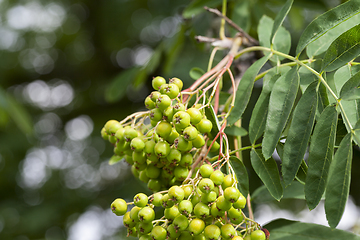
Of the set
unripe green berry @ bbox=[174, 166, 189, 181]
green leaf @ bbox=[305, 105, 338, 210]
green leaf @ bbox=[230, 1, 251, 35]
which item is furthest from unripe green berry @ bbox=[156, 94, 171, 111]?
green leaf @ bbox=[230, 1, 251, 35]

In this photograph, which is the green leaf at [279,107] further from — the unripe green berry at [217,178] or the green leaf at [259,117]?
the unripe green berry at [217,178]

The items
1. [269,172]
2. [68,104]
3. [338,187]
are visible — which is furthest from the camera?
[68,104]

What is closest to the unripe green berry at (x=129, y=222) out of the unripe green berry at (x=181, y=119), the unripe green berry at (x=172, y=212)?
the unripe green berry at (x=172, y=212)

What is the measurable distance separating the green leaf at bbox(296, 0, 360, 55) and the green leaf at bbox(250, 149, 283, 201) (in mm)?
404

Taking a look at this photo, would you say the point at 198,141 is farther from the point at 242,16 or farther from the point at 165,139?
the point at 242,16

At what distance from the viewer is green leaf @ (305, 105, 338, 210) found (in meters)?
0.79

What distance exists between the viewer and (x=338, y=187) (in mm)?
714

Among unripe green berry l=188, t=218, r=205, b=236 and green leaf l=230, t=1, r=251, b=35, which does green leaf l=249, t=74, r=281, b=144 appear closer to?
unripe green berry l=188, t=218, r=205, b=236

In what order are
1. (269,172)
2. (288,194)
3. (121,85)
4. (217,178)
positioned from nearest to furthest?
(217,178) < (269,172) < (288,194) < (121,85)

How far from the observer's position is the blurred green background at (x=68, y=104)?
389 centimetres

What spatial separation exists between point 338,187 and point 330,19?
0.52 metres

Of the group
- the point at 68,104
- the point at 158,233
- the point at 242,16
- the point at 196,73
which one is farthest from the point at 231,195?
the point at 68,104

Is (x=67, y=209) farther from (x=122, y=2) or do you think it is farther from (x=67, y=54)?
(x=122, y=2)

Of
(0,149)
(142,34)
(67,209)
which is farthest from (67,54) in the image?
(67,209)
